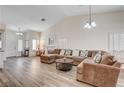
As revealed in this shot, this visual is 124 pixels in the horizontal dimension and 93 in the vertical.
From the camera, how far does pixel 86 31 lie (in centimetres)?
644

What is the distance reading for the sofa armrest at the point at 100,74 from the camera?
271cm

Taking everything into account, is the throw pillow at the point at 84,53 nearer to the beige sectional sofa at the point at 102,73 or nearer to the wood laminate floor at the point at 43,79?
the wood laminate floor at the point at 43,79

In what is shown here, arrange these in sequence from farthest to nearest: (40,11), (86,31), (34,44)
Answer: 1. (34,44)
2. (86,31)
3. (40,11)

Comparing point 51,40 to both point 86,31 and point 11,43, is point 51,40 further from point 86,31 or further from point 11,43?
point 11,43

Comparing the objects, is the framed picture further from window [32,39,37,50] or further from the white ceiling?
window [32,39,37,50]

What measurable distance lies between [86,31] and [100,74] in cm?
388

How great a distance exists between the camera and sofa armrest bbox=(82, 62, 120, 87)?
271cm

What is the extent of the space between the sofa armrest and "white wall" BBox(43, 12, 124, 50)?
121 inches

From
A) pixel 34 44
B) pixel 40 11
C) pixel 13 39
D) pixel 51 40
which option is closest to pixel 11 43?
pixel 13 39

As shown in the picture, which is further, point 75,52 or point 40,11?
point 75,52

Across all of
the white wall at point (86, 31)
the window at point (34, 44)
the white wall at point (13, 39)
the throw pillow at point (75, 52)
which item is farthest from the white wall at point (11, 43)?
the throw pillow at point (75, 52)

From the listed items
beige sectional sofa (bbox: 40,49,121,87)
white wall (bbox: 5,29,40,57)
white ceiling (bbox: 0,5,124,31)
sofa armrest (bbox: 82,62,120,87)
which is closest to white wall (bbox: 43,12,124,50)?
white ceiling (bbox: 0,5,124,31)
